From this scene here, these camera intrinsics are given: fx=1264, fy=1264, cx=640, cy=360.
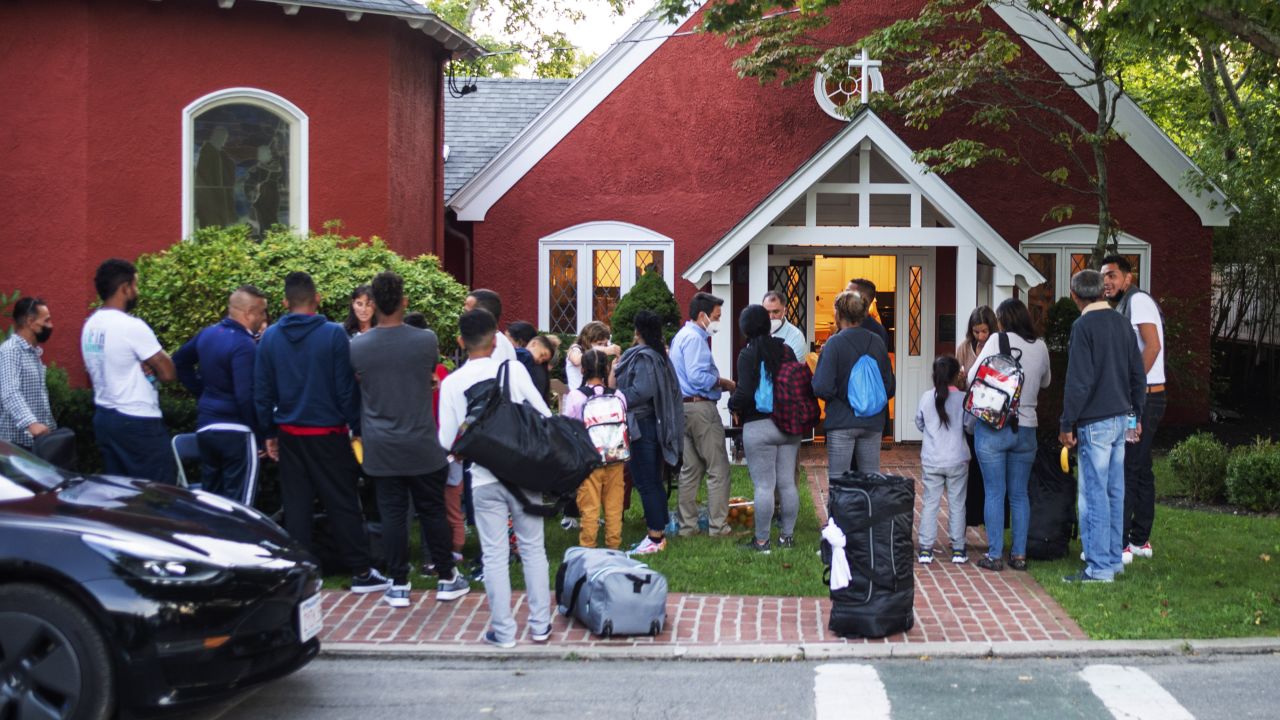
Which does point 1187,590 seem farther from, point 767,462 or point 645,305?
point 645,305

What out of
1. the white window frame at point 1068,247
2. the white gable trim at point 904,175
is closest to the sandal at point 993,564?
the white gable trim at point 904,175

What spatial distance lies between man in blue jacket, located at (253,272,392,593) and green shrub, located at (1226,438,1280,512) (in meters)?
7.80

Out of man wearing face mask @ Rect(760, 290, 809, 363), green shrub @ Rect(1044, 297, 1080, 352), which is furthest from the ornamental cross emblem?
man wearing face mask @ Rect(760, 290, 809, 363)

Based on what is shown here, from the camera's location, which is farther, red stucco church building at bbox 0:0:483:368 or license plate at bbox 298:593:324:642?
red stucco church building at bbox 0:0:483:368

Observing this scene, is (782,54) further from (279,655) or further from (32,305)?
(279,655)

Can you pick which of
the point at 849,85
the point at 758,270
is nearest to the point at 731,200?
the point at 758,270

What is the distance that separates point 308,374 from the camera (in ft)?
25.1

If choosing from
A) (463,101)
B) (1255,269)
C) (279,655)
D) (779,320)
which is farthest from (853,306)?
(1255,269)

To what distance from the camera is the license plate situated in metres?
5.72

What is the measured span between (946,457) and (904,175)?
5983mm

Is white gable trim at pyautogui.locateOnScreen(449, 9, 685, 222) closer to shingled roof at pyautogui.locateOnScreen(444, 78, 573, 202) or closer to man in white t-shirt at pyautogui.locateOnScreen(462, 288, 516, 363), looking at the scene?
shingled roof at pyautogui.locateOnScreen(444, 78, 573, 202)

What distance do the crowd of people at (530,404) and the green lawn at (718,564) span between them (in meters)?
0.19

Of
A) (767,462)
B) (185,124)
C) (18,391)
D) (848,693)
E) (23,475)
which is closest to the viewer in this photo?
(23,475)

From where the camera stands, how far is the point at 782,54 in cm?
1484
